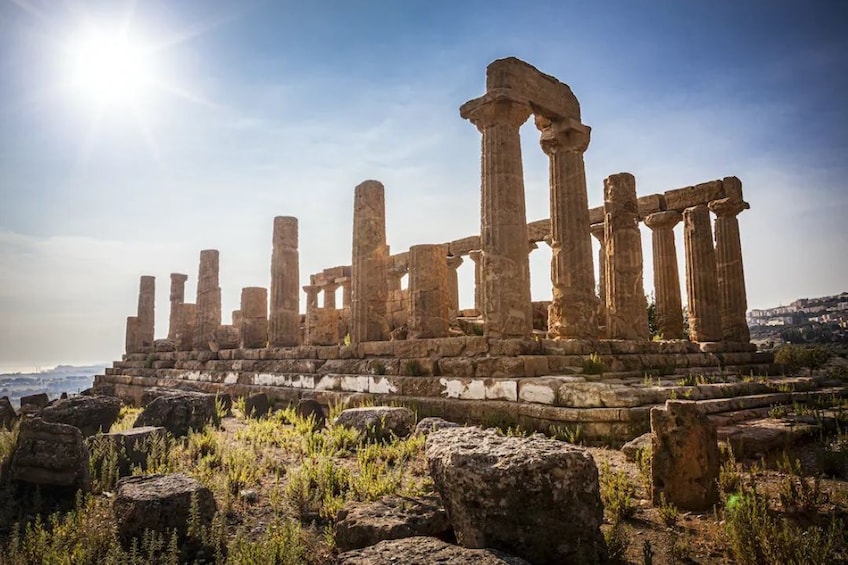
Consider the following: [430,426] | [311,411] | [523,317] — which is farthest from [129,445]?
[523,317]

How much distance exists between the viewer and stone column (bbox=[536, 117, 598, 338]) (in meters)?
12.3

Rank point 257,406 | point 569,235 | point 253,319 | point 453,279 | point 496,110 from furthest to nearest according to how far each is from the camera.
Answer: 1. point 453,279
2. point 253,319
3. point 569,235
4. point 257,406
5. point 496,110

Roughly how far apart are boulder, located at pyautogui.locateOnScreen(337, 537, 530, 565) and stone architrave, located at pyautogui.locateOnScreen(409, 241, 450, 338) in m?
9.31

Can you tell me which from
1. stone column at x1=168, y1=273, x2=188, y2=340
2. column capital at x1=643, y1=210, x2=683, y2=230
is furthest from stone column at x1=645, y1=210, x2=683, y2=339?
stone column at x1=168, y1=273, x2=188, y2=340

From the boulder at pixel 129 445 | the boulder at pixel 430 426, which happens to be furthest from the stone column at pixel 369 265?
the boulder at pixel 129 445

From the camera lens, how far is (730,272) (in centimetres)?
1767

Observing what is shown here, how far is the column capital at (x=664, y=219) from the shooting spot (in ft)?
57.8

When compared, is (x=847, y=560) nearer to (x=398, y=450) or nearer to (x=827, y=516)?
(x=827, y=516)

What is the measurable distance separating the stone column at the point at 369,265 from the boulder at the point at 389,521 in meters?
9.88

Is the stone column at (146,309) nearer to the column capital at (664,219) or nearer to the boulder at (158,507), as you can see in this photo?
the column capital at (664,219)

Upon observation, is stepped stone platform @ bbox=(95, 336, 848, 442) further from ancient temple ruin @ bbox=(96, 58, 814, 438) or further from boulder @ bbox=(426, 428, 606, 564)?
boulder @ bbox=(426, 428, 606, 564)

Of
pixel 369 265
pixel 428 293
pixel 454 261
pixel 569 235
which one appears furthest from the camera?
pixel 454 261

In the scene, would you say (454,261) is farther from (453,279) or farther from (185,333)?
(185,333)

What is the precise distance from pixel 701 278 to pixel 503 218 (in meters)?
8.81
